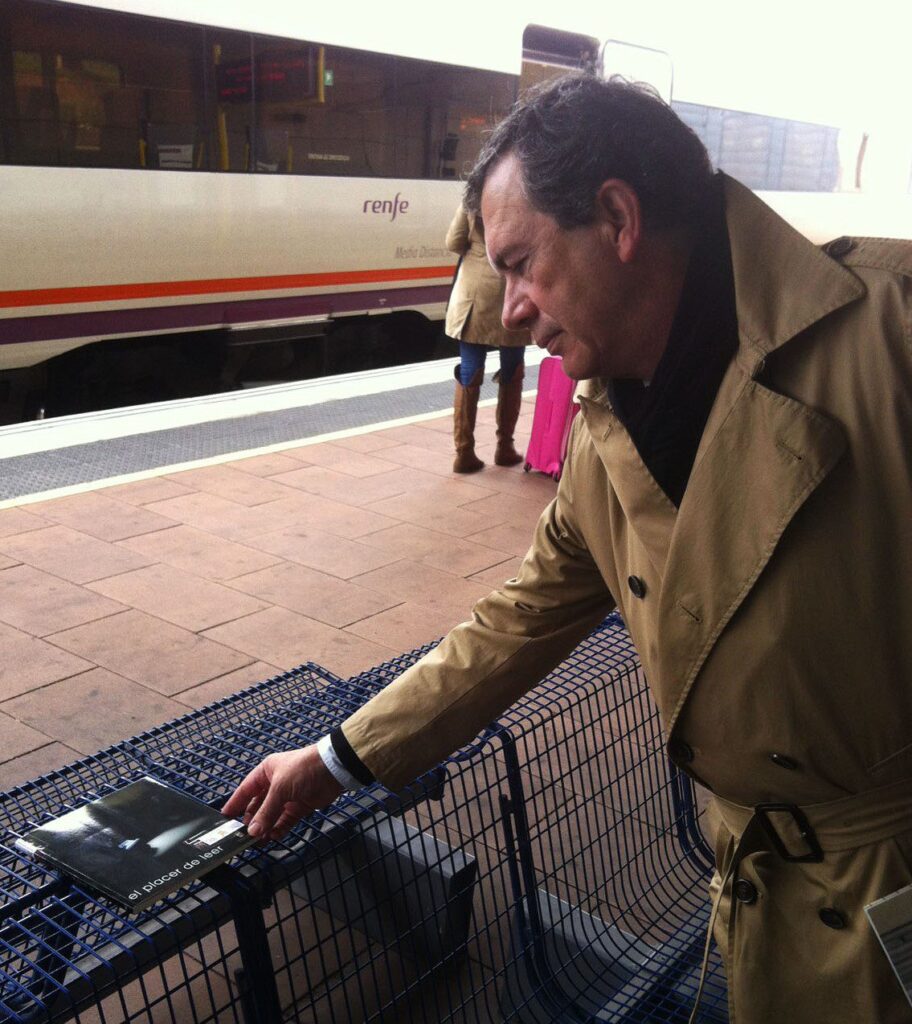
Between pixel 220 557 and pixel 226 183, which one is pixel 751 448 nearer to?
pixel 220 557

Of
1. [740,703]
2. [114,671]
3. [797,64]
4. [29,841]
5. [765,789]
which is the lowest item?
[114,671]

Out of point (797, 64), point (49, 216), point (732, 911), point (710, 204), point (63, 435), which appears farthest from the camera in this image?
point (797, 64)

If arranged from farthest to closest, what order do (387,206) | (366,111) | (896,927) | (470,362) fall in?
(387,206) → (366,111) → (470,362) → (896,927)

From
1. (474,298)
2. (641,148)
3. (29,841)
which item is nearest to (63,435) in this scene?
(474,298)

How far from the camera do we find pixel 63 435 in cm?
635

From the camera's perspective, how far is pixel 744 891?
1521 mm

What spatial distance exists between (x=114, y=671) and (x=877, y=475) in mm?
3038

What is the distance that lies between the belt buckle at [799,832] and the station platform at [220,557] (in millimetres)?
2300

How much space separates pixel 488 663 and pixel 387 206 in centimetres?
926

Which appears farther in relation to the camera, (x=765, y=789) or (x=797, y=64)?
(x=797, y=64)

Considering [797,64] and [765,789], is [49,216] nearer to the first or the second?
[765,789]

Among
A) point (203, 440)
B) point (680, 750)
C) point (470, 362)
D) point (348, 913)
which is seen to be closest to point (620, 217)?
point (680, 750)

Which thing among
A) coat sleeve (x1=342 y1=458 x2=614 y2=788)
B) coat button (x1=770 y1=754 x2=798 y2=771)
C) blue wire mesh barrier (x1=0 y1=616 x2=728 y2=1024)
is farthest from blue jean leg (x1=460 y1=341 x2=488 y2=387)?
coat button (x1=770 y1=754 x2=798 y2=771)

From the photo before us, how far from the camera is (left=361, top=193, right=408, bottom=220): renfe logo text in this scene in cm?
1031
